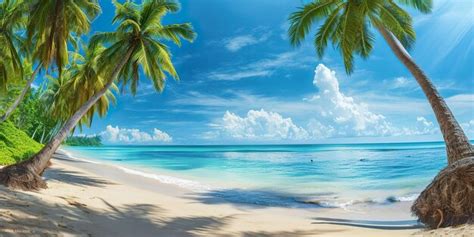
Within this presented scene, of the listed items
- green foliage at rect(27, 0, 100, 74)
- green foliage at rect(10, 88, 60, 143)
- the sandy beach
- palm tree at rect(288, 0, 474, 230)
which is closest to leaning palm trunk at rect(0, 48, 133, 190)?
the sandy beach

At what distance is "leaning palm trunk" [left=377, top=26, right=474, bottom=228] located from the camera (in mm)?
6344

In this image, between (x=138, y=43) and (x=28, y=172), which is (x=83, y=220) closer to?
(x=28, y=172)

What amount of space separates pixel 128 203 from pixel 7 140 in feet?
48.2

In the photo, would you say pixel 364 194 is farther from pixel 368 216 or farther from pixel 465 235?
pixel 465 235

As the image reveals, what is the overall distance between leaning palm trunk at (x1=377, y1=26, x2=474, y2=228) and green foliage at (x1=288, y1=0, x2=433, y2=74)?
10.8ft

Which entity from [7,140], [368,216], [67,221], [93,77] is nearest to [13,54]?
[93,77]

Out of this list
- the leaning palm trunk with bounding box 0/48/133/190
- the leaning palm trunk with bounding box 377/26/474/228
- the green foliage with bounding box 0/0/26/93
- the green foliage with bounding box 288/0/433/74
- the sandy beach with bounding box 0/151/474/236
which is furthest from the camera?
the green foliage with bounding box 0/0/26/93

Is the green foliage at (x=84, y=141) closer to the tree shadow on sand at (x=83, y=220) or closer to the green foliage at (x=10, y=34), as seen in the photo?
the green foliage at (x=10, y=34)

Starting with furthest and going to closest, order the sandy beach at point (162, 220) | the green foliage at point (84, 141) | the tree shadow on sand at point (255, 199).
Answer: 1. the green foliage at point (84, 141)
2. the tree shadow on sand at point (255, 199)
3. the sandy beach at point (162, 220)

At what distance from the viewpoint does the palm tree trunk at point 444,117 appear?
763cm

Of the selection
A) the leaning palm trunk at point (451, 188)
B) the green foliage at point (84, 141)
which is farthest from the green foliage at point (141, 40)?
the green foliage at point (84, 141)

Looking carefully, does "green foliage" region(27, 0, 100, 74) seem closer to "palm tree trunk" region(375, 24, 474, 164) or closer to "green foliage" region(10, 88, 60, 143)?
"palm tree trunk" region(375, 24, 474, 164)

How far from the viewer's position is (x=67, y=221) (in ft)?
19.8

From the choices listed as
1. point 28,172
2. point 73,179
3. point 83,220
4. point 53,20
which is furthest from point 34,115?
point 83,220
